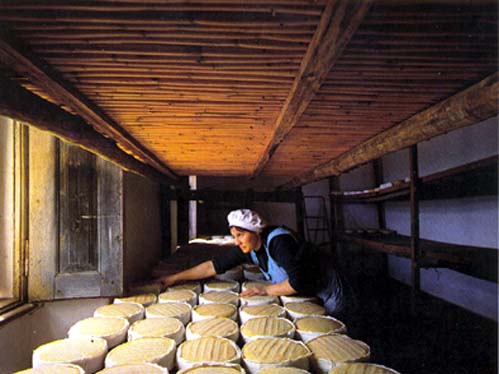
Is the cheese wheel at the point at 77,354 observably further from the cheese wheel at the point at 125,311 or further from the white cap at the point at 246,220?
the white cap at the point at 246,220

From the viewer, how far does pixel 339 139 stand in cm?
299

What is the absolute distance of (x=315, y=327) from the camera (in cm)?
241

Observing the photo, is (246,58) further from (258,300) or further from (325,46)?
(258,300)

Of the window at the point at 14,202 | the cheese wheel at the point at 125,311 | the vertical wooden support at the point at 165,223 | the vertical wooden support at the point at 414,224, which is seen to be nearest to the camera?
the cheese wheel at the point at 125,311

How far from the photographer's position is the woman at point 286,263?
3.04 m

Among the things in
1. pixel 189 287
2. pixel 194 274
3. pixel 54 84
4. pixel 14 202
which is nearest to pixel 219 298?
pixel 189 287

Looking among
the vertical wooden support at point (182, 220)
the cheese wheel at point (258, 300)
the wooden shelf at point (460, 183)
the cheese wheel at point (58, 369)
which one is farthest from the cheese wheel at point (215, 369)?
the vertical wooden support at point (182, 220)

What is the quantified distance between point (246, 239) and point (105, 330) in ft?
4.68

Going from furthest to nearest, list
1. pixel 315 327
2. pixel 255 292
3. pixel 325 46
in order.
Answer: pixel 255 292 < pixel 315 327 < pixel 325 46

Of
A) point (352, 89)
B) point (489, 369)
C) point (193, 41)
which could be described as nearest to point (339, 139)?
point (352, 89)

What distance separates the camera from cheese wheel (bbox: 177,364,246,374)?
1.78m

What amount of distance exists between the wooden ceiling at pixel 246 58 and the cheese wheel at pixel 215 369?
1404 mm

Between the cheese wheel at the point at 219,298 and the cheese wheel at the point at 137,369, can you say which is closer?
the cheese wheel at the point at 137,369

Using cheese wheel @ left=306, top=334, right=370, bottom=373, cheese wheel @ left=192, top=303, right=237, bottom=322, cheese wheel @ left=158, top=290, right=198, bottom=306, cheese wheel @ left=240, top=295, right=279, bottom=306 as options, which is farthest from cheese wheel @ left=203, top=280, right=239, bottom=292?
cheese wheel @ left=306, top=334, right=370, bottom=373
